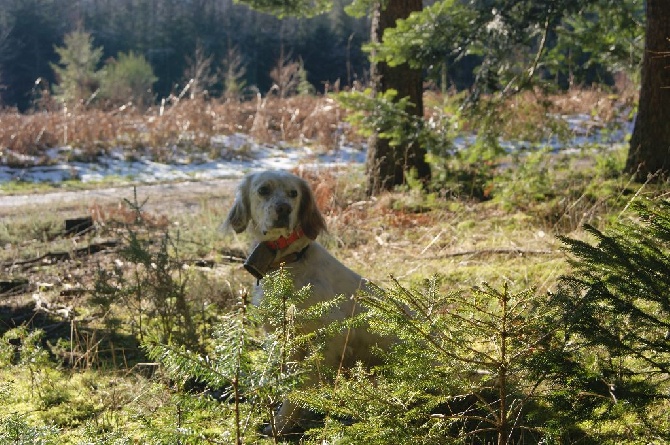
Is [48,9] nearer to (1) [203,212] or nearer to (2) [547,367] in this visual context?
(1) [203,212]

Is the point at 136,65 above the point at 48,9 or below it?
below

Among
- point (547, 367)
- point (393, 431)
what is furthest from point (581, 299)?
point (393, 431)

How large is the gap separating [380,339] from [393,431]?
5.50 feet

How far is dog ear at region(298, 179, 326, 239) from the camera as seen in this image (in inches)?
144

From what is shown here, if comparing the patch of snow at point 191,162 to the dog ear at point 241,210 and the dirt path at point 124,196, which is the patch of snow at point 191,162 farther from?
the dog ear at point 241,210

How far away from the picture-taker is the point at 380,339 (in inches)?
133

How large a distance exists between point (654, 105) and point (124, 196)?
733 centimetres

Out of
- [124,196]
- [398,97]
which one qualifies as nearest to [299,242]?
[398,97]

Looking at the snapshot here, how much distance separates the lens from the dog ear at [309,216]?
3.65 metres

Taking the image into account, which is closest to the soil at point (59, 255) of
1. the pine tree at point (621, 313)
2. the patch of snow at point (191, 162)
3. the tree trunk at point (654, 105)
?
the patch of snow at point (191, 162)

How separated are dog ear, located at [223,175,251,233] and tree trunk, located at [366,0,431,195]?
4277 mm

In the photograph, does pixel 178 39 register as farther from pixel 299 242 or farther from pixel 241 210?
pixel 299 242

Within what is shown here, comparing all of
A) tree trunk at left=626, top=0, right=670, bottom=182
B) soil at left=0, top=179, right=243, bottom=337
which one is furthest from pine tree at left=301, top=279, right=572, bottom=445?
tree trunk at left=626, top=0, right=670, bottom=182

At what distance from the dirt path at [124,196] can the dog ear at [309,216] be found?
5.73 m
